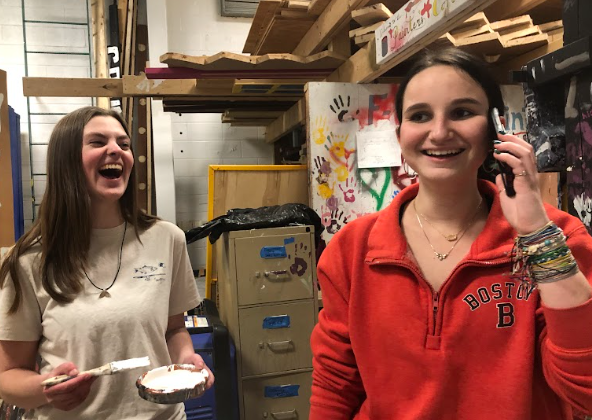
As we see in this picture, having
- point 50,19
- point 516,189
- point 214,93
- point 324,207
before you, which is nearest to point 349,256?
point 516,189

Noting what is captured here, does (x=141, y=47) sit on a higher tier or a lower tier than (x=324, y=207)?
higher

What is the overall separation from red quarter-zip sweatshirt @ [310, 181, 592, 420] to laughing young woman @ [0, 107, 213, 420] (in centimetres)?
58

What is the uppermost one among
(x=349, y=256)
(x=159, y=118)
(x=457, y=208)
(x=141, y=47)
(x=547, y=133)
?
(x=141, y=47)

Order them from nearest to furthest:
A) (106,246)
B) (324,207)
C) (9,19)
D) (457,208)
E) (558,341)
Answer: (558,341), (457,208), (106,246), (324,207), (9,19)

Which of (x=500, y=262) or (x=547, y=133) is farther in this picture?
(x=547, y=133)

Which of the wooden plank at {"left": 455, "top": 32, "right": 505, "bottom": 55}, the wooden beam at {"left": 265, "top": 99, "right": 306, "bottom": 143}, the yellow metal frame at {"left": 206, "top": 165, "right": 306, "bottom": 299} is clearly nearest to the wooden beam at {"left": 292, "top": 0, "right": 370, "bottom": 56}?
the wooden beam at {"left": 265, "top": 99, "right": 306, "bottom": 143}

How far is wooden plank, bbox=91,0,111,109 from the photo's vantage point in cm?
447

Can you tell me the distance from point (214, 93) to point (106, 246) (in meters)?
2.42

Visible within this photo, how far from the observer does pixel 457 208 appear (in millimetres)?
1043

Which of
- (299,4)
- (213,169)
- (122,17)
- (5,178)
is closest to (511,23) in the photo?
(299,4)

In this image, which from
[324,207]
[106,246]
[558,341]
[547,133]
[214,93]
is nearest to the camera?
[558,341]

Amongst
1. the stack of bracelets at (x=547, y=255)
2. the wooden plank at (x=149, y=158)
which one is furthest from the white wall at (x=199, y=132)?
the stack of bracelets at (x=547, y=255)

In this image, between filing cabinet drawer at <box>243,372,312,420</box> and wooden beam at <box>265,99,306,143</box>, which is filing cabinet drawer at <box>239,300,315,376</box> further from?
wooden beam at <box>265,99,306,143</box>

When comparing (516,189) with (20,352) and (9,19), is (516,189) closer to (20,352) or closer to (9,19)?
(20,352)
